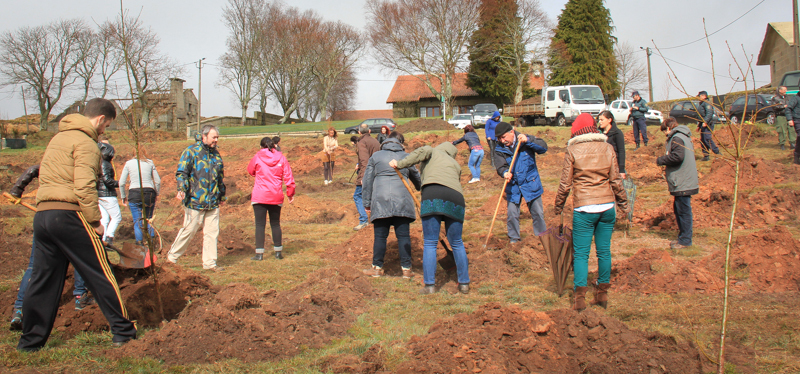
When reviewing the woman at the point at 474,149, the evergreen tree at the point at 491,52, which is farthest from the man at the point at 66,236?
the evergreen tree at the point at 491,52

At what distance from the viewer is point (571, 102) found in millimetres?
24000

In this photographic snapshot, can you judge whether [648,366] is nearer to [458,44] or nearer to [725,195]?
[725,195]

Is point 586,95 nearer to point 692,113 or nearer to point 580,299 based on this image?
point 692,113

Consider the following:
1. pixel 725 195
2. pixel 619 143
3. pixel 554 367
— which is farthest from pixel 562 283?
pixel 725 195

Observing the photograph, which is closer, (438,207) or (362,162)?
(438,207)

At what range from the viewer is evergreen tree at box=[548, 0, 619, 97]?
42.5 meters

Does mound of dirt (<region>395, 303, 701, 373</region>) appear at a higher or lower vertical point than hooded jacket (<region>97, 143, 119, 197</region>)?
lower

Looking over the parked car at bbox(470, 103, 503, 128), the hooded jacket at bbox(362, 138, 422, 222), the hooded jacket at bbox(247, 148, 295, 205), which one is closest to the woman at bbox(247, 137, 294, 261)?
the hooded jacket at bbox(247, 148, 295, 205)

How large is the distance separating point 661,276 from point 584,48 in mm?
42022

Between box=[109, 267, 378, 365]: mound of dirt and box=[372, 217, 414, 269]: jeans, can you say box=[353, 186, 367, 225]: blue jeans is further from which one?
box=[109, 267, 378, 365]: mound of dirt

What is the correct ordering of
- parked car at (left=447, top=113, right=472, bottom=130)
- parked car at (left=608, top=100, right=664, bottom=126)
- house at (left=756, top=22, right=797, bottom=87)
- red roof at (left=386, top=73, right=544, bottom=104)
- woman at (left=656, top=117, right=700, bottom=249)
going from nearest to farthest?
woman at (left=656, top=117, right=700, bottom=249) → parked car at (left=608, top=100, right=664, bottom=126) → parked car at (left=447, top=113, right=472, bottom=130) → house at (left=756, top=22, right=797, bottom=87) → red roof at (left=386, top=73, right=544, bottom=104)

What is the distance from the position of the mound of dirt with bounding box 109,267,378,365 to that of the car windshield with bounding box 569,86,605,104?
71.3 ft

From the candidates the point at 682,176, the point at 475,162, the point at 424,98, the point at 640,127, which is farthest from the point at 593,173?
the point at 424,98

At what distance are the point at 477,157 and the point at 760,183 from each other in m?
5.91
